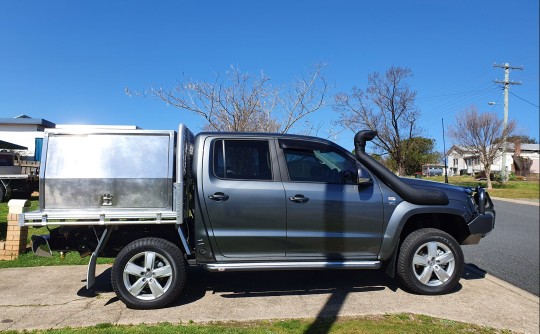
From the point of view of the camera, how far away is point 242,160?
502 cm

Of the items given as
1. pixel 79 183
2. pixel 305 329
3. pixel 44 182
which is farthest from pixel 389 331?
pixel 44 182

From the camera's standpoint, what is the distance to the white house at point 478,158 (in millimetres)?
2045

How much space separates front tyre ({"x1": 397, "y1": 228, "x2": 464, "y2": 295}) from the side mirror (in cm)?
85

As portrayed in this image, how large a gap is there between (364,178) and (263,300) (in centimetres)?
186

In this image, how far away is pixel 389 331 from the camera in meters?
4.03

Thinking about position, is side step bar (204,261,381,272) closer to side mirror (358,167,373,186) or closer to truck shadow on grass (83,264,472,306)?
truck shadow on grass (83,264,472,306)

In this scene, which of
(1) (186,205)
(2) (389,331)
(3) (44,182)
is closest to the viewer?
(2) (389,331)

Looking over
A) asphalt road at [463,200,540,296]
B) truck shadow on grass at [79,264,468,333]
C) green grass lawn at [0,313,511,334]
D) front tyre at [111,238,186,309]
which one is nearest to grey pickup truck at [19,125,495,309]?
front tyre at [111,238,186,309]

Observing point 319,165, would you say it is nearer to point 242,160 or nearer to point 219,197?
point 242,160

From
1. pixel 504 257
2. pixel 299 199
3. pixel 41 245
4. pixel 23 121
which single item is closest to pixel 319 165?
pixel 299 199

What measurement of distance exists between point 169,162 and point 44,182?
4.38 ft

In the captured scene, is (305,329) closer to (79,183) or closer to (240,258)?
(240,258)

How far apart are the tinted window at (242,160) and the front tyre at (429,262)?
190cm

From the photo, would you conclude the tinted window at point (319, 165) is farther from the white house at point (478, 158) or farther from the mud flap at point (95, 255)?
the mud flap at point (95, 255)
